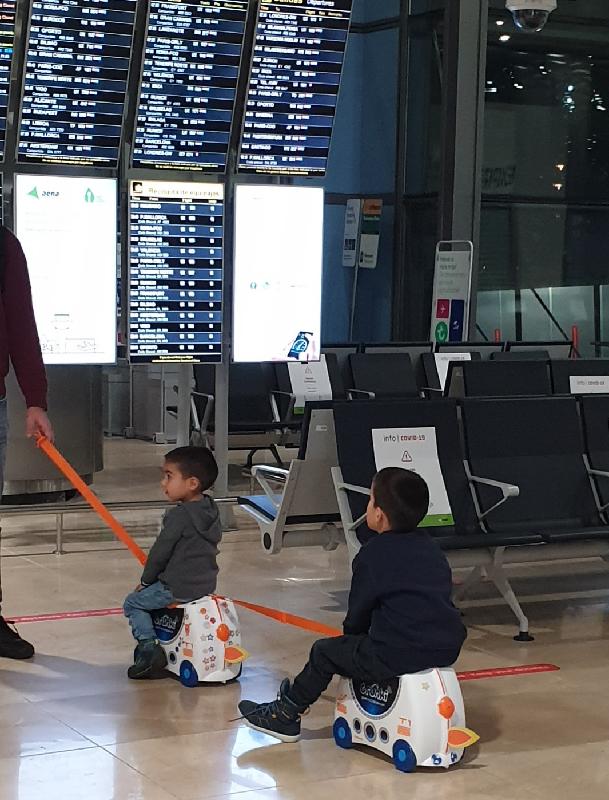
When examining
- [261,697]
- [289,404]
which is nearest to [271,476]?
[261,697]

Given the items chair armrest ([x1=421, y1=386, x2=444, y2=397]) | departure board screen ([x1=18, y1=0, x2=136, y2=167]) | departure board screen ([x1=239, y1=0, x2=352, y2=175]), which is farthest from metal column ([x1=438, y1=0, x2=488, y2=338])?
departure board screen ([x1=18, y1=0, x2=136, y2=167])

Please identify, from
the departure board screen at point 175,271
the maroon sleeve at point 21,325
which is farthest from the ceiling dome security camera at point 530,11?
the maroon sleeve at point 21,325

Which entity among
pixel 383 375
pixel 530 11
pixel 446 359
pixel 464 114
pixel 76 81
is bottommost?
pixel 383 375

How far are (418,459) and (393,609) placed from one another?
1884 mm

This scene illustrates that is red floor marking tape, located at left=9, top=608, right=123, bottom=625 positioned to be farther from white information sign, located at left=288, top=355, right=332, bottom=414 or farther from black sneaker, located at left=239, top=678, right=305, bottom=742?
white information sign, located at left=288, top=355, right=332, bottom=414

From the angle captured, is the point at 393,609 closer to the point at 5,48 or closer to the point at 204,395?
the point at 5,48

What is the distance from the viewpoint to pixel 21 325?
5.19m

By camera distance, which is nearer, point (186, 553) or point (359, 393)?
point (186, 553)

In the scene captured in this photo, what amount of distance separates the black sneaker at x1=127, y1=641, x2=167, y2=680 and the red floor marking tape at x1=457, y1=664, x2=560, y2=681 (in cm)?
110

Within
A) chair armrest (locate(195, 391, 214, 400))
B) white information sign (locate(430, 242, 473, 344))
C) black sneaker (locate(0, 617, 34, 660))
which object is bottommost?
black sneaker (locate(0, 617, 34, 660))

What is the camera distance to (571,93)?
51.8 feet

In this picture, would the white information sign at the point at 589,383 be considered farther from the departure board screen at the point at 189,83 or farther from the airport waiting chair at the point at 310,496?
the airport waiting chair at the point at 310,496

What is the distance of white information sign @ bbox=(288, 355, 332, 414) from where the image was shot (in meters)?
10.6

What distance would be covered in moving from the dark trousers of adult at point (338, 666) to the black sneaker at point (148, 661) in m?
0.86
